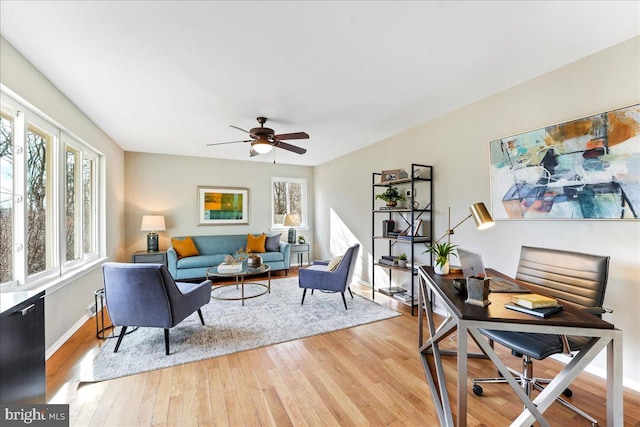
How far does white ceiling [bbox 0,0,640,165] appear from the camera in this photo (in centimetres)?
166

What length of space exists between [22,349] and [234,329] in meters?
1.95

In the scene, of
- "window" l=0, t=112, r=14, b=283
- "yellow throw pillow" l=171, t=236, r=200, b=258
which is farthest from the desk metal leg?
"yellow throw pillow" l=171, t=236, r=200, b=258

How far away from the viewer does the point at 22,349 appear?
4.03 ft

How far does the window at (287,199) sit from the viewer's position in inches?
255

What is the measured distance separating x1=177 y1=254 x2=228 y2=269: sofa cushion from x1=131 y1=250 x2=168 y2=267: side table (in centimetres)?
34

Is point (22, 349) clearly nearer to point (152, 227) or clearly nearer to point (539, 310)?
point (539, 310)

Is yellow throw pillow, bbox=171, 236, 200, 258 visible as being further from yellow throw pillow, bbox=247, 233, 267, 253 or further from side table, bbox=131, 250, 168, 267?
yellow throw pillow, bbox=247, 233, 267, 253

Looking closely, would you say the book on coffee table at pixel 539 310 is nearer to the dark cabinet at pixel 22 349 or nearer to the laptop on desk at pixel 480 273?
the laptop on desk at pixel 480 273

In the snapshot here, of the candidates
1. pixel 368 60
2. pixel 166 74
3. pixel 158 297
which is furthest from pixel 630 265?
pixel 166 74

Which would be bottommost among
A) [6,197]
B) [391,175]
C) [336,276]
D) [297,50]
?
[336,276]

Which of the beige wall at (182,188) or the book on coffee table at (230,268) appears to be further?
the beige wall at (182,188)

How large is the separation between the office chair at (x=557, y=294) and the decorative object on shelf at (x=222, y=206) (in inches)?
206

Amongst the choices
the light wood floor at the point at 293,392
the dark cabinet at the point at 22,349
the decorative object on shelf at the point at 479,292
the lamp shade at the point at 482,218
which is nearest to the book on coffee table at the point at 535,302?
the decorative object on shelf at the point at 479,292

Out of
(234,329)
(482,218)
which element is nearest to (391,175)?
(482,218)
